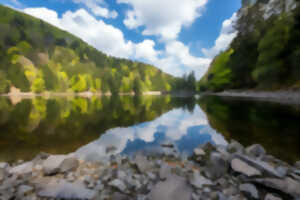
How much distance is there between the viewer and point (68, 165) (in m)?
2.50

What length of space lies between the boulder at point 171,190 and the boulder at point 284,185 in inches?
45.0

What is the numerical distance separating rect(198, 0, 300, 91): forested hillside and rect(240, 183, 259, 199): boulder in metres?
20.9

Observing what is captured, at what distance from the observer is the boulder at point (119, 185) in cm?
191

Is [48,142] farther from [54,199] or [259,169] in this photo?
[259,169]

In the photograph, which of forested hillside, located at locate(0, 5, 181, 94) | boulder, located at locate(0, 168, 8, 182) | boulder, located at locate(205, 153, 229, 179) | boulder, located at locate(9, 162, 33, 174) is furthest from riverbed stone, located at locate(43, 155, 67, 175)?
forested hillside, located at locate(0, 5, 181, 94)

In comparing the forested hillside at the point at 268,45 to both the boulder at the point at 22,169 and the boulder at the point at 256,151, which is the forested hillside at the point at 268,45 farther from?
the boulder at the point at 22,169

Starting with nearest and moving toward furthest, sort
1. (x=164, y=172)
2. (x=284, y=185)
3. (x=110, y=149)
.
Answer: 1. (x=284, y=185)
2. (x=164, y=172)
3. (x=110, y=149)

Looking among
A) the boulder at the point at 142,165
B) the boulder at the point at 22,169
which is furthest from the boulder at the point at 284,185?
the boulder at the point at 22,169

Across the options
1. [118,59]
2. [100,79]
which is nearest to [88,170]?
[100,79]

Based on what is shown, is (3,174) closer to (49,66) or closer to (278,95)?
(278,95)

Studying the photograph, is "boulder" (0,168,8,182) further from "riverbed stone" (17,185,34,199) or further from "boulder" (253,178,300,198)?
"boulder" (253,178,300,198)

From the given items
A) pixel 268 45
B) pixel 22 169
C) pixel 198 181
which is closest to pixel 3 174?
pixel 22 169

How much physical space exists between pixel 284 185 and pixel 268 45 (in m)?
23.7

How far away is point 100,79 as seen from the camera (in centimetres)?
6869
